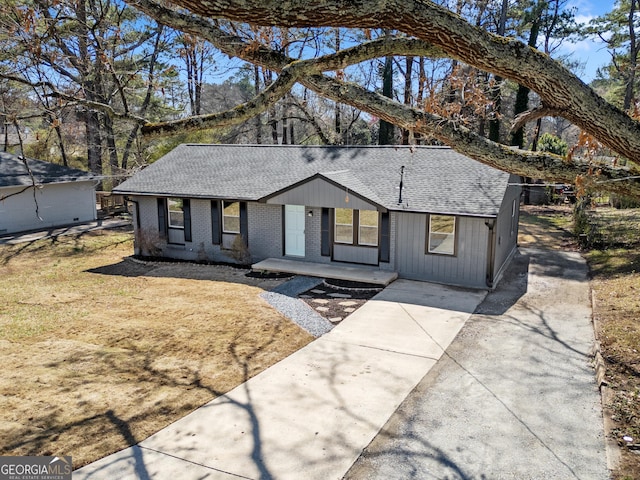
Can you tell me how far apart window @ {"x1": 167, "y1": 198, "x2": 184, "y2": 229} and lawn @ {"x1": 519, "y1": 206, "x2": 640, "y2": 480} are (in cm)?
1376

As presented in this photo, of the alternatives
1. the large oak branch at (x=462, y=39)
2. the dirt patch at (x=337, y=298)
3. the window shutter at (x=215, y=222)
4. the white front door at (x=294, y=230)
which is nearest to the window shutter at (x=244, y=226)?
the window shutter at (x=215, y=222)

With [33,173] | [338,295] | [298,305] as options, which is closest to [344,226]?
[338,295]

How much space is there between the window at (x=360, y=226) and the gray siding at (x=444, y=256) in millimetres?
874

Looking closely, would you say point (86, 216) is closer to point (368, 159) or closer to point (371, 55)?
point (368, 159)

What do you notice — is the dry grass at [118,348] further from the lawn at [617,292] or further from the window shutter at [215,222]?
the lawn at [617,292]

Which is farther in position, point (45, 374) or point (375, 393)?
point (45, 374)

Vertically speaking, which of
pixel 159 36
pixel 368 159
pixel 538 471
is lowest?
A: pixel 538 471

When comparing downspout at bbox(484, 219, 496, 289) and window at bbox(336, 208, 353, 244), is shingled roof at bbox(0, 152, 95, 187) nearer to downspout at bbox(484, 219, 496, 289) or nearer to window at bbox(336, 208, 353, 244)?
window at bbox(336, 208, 353, 244)

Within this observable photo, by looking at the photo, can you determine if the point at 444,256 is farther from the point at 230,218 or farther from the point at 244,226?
the point at 230,218

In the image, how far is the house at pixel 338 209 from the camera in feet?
47.1

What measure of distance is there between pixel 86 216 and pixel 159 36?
10.8 metres

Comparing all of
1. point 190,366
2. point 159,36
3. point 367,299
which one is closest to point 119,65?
point 159,36

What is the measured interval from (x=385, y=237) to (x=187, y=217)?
24.3 ft

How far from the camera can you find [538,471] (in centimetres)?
588
